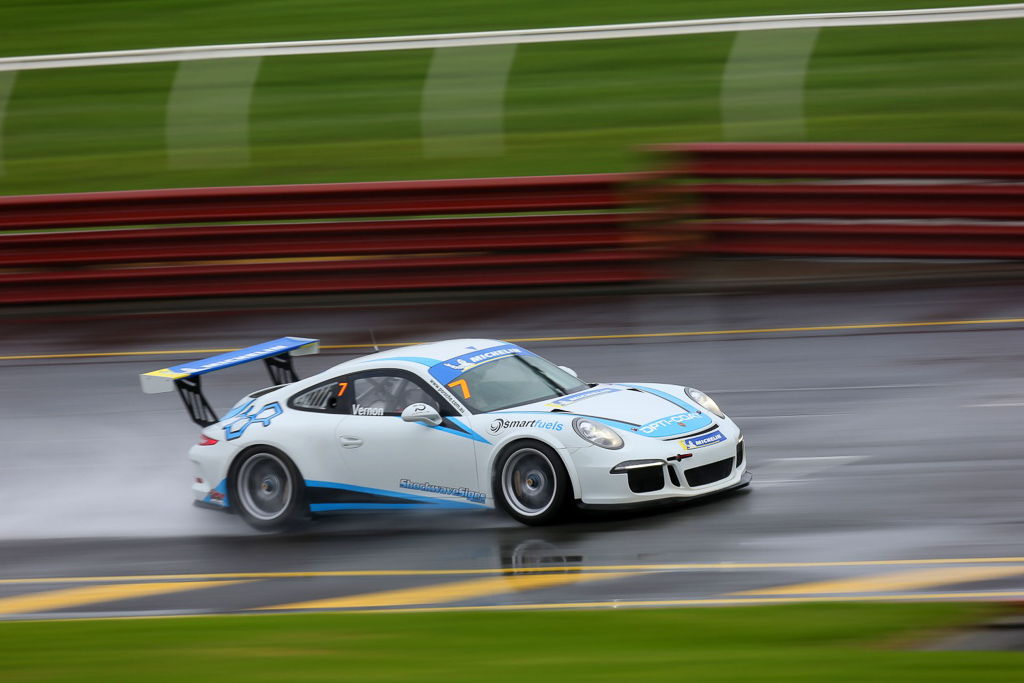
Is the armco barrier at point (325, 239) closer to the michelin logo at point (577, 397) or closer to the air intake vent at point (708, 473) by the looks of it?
the michelin logo at point (577, 397)

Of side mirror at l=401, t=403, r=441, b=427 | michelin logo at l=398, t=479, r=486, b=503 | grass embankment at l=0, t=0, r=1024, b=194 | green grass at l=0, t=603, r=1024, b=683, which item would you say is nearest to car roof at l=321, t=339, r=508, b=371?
side mirror at l=401, t=403, r=441, b=427

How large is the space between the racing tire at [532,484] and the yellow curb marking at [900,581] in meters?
1.92

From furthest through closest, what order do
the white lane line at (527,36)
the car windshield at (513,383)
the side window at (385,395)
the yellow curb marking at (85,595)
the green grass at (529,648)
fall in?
the white lane line at (527,36) < the side window at (385,395) < the car windshield at (513,383) < the yellow curb marking at (85,595) < the green grass at (529,648)

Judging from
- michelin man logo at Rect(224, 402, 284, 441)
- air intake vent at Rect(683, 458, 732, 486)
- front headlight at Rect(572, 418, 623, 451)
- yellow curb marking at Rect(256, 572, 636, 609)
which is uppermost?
michelin man logo at Rect(224, 402, 284, 441)

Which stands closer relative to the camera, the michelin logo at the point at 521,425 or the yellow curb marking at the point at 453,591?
the yellow curb marking at the point at 453,591

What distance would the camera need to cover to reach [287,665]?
6.57 metres

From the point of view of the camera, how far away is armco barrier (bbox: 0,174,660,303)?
53.2 feet

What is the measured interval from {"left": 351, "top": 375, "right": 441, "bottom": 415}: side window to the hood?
81 centimetres

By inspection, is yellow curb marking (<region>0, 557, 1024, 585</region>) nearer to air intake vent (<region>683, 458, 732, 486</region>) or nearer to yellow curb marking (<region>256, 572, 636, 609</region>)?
yellow curb marking (<region>256, 572, 636, 609</region>)

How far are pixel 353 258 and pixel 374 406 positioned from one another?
6.64 m

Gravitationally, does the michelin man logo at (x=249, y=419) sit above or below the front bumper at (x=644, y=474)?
above

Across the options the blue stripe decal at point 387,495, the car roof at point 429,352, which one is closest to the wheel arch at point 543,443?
the blue stripe decal at point 387,495

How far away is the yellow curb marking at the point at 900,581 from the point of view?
7797 millimetres

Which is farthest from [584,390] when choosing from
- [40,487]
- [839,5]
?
[839,5]
